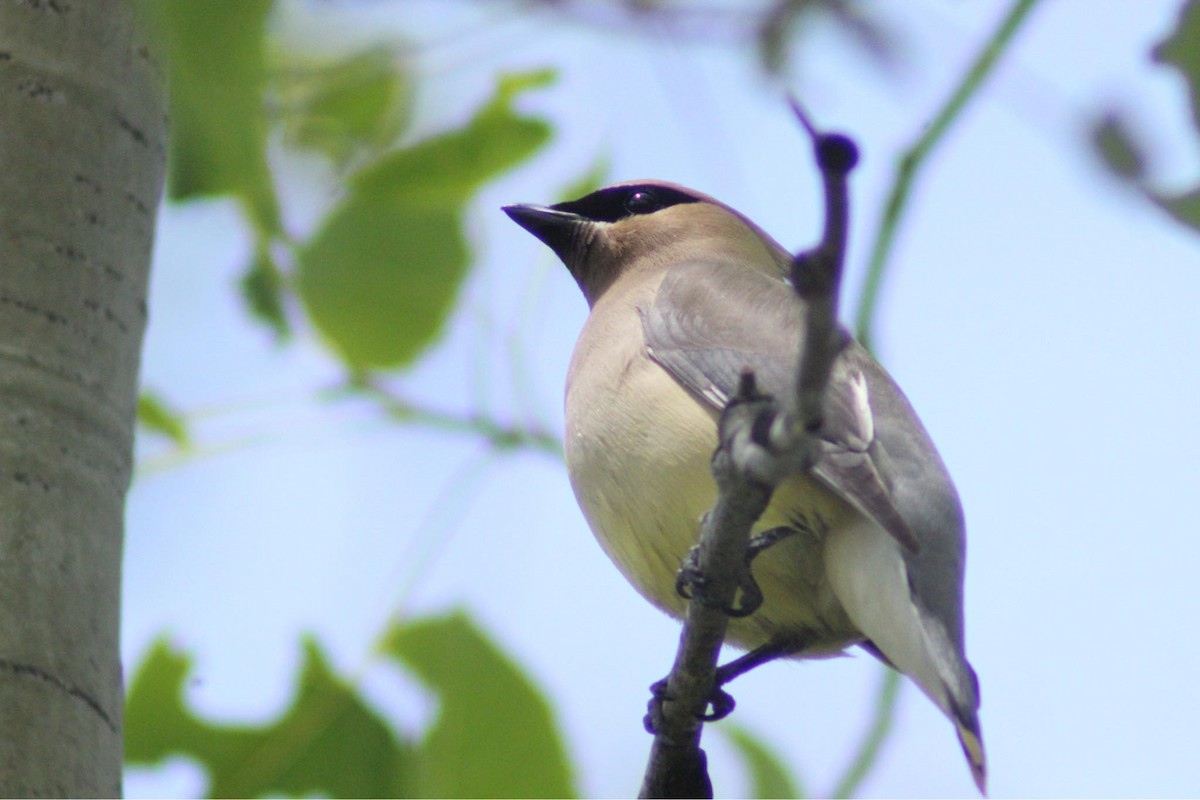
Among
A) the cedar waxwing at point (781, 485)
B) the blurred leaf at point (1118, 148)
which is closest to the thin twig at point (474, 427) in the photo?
the cedar waxwing at point (781, 485)

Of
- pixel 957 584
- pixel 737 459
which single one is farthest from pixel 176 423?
pixel 737 459

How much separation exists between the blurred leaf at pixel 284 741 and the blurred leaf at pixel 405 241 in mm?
751

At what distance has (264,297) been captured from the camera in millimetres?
3641

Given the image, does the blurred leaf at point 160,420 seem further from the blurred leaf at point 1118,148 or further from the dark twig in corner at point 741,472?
the blurred leaf at point 1118,148

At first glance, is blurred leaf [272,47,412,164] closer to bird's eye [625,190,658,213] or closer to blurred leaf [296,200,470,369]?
blurred leaf [296,200,470,369]

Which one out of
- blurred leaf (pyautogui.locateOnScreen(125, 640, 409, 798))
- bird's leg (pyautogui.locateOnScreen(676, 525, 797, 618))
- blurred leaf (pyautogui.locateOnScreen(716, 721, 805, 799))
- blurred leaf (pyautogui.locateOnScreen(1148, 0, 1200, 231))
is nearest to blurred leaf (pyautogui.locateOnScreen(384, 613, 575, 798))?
blurred leaf (pyautogui.locateOnScreen(125, 640, 409, 798))

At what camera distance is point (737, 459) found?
2.03 m

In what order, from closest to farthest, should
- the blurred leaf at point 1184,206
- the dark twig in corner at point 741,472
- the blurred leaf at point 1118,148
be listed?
the dark twig in corner at point 741,472
the blurred leaf at point 1184,206
the blurred leaf at point 1118,148

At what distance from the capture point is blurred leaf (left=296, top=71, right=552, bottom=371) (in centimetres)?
298

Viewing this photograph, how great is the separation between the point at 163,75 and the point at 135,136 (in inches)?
4.9

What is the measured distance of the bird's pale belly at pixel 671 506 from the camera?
3.22 meters

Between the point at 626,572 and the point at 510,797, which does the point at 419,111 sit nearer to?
the point at 626,572

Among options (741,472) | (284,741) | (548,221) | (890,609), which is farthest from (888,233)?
(548,221)

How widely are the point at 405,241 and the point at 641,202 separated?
1.61m
